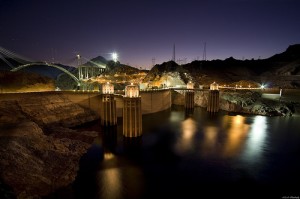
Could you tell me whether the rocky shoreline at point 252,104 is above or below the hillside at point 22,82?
below

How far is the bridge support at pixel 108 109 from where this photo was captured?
3706cm

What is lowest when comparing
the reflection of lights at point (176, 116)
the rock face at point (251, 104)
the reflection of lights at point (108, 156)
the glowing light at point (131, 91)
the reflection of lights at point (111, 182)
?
the reflection of lights at point (111, 182)

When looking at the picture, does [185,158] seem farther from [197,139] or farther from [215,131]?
[215,131]

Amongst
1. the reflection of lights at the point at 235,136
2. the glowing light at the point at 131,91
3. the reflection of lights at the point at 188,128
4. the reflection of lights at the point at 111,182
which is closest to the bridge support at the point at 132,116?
the glowing light at the point at 131,91

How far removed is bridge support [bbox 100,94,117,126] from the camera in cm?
3706

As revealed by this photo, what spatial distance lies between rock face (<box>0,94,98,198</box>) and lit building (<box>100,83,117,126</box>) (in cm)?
444

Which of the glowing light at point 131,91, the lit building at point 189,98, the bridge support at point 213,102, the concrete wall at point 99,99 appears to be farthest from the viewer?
the lit building at point 189,98

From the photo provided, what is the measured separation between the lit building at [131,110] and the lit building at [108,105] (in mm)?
6652

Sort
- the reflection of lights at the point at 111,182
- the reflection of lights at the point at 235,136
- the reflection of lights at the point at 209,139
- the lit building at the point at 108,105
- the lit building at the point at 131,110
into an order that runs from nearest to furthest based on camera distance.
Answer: the reflection of lights at the point at 111,182
the reflection of lights at the point at 235,136
the reflection of lights at the point at 209,139
the lit building at the point at 131,110
the lit building at the point at 108,105

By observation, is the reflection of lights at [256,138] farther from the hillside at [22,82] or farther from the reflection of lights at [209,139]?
the hillside at [22,82]

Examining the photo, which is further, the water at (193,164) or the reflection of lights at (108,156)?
the reflection of lights at (108,156)

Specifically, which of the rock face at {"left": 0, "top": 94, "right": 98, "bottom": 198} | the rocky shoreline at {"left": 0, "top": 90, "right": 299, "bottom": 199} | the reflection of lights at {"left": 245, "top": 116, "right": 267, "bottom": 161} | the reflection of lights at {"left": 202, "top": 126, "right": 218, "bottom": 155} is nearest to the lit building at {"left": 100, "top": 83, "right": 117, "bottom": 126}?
the rock face at {"left": 0, "top": 94, "right": 98, "bottom": 198}

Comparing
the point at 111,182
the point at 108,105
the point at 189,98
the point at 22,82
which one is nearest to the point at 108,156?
the point at 111,182

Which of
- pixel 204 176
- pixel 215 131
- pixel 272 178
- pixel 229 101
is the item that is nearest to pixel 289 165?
pixel 272 178
